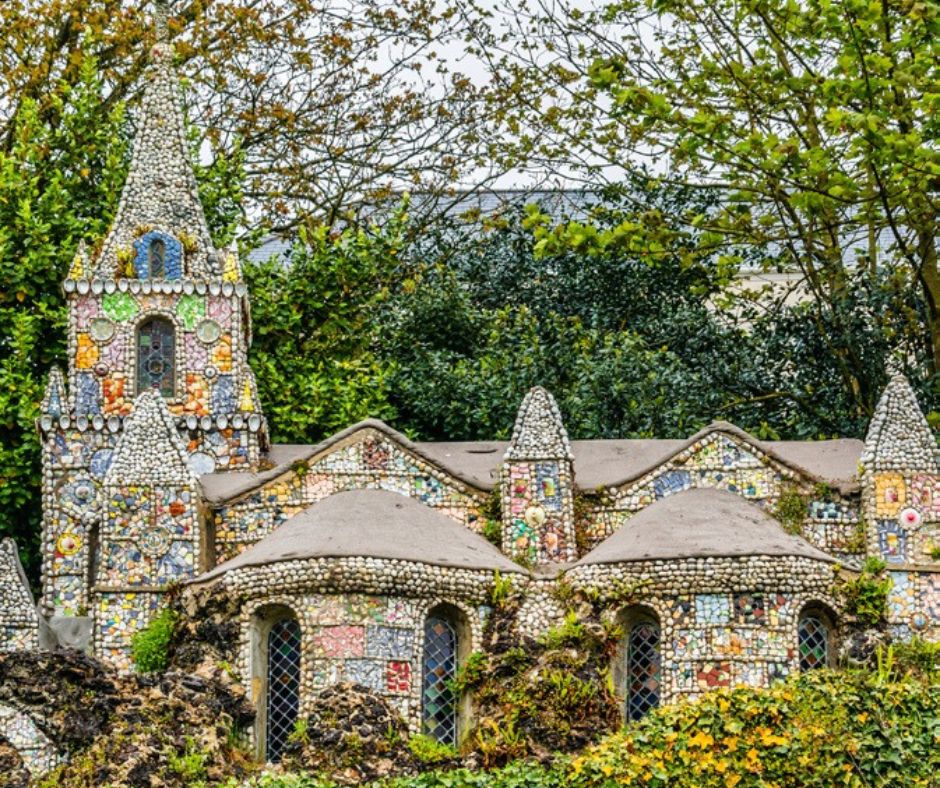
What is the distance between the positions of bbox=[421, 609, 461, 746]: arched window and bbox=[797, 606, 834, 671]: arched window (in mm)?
4344

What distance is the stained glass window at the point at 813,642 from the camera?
1011 inches

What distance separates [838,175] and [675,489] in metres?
4.90

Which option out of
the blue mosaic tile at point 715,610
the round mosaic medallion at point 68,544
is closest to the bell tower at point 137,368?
the round mosaic medallion at point 68,544

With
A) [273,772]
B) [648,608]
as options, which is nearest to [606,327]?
[648,608]

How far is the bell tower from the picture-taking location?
1105 inches

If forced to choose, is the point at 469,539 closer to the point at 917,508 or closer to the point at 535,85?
the point at 917,508

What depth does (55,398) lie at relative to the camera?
2858 centimetres

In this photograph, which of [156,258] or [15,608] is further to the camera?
[156,258]

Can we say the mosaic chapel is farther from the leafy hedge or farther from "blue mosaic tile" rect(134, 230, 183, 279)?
the leafy hedge

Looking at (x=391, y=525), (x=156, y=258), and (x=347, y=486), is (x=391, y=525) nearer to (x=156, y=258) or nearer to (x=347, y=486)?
(x=347, y=486)

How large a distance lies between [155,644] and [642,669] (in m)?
6.16

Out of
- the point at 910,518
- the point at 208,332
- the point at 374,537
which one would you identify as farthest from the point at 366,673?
the point at 910,518

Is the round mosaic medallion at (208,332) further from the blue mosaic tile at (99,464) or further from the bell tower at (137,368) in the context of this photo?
the blue mosaic tile at (99,464)

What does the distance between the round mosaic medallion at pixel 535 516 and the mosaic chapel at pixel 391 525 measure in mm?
61
